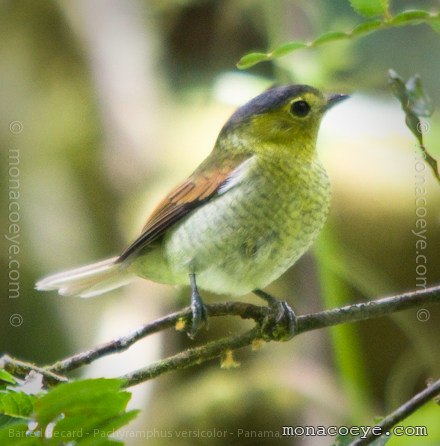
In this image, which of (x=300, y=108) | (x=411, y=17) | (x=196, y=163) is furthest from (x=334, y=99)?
(x=196, y=163)

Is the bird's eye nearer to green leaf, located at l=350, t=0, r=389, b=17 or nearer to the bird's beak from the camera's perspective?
the bird's beak

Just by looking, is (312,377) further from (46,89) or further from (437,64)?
(46,89)

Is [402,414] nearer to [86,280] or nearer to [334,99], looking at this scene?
[334,99]

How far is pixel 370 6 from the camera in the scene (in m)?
0.88

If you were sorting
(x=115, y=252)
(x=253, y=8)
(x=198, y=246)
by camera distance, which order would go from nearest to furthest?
(x=198, y=246)
(x=115, y=252)
(x=253, y=8)

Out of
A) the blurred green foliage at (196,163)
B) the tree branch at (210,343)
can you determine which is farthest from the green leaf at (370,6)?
the blurred green foliage at (196,163)

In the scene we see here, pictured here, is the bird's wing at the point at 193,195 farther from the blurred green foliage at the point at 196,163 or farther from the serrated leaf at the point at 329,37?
the serrated leaf at the point at 329,37

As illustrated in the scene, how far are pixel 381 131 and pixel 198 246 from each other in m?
0.74

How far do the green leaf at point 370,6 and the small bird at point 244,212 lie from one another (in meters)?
0.56

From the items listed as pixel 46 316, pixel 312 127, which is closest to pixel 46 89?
pixel 46 316

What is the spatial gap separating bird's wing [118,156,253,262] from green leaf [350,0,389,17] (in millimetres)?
625

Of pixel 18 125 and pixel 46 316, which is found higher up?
pixel 18 125

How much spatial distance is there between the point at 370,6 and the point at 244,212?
605mm

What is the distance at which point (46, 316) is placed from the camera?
1979mm
